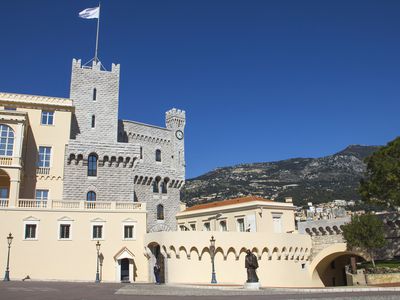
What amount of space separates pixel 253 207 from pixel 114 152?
15.4m

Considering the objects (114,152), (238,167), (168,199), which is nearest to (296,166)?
(238,167)

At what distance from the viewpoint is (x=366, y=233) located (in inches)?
1379

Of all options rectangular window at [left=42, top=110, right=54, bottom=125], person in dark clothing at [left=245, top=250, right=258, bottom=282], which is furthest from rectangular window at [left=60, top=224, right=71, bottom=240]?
person in dark clothing at [left=245, top=250, right=258, bottom=282]

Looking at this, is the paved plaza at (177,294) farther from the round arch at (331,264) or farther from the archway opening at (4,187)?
the round arch at (331,264)

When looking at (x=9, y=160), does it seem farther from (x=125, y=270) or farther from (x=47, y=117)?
(x=125, y=270)

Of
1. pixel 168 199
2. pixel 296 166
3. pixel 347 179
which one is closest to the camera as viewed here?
pixel 168 199

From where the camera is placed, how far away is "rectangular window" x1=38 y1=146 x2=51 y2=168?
3946 centimetres

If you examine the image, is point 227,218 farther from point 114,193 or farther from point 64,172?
point 64,172

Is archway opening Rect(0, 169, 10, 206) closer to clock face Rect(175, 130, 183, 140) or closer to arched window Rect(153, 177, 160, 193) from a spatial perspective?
arched window Rect(153, 177, 160, 193)

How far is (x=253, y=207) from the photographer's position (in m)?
43.0

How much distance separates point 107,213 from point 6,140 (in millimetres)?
10814

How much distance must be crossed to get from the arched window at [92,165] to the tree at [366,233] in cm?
2459

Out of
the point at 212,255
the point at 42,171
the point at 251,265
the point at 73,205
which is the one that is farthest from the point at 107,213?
the point at 251,265

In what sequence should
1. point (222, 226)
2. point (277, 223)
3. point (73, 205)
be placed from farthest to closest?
point (222, 226), point (277, 223), point (73, 205)
